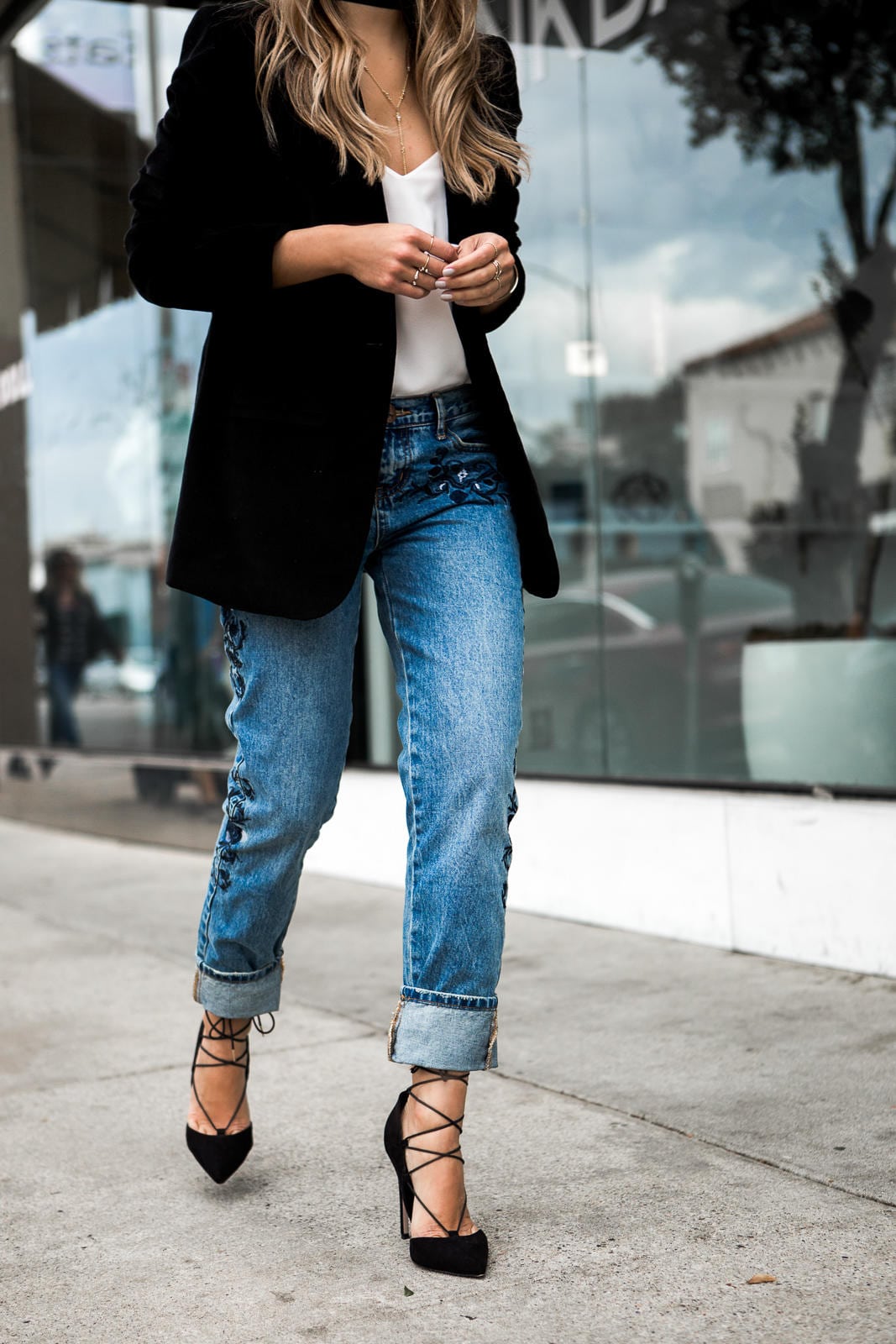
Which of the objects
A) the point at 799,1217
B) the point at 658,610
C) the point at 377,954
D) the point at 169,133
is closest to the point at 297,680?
the point at 169,133

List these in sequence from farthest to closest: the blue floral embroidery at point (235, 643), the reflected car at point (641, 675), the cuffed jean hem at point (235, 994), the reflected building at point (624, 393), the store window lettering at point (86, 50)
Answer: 1. the store window lettering at point (86, 50)
2. the reflected building at point (624, 393)
3. the reflected car at point (641, 675)
4. the cuffed jean hem at point (235, 994)
5. the blue floral embroidery at point (235, 643)

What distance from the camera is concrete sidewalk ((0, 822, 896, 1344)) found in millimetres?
1829

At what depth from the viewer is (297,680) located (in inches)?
83.1

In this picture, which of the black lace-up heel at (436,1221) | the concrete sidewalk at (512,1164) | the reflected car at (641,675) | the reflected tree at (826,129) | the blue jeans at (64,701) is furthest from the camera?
the blue jeans at (64,701)

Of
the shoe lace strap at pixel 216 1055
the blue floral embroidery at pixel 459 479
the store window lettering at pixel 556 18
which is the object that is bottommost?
the shoe lace strap at pixel 216 1055

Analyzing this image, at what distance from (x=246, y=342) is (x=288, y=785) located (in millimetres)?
638

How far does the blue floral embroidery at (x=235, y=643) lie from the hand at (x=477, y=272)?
558 mm

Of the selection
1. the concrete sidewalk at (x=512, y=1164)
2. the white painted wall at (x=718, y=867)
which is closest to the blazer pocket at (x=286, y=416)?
the concrete sidewalk at (x=512, y=1164)

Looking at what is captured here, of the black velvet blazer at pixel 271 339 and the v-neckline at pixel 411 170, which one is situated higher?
the v-neckline at pixel 411 170

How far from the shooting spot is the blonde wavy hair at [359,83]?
80.1 inches

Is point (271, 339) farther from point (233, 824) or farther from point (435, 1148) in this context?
point (435, 1148)

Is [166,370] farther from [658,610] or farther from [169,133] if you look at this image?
[169,133]

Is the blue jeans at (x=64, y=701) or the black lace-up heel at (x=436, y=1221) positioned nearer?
the black lace-up heel at (x=436, y=1221)

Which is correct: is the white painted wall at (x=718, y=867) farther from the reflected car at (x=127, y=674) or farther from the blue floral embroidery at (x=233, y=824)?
the reflected car at (x=127, y=674)
